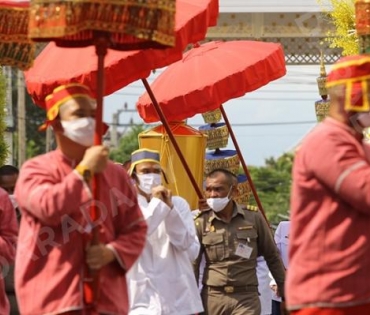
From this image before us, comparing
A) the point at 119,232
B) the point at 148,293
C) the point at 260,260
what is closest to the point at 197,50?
the point at 260,260

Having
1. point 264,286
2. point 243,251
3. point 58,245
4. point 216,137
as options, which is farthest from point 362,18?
point 216,137

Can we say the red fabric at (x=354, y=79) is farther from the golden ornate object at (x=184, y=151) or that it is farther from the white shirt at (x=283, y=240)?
the white shirt at (x=283, y=240)

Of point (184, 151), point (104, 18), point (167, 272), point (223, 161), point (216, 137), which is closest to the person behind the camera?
point (104, 18)

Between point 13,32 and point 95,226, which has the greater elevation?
point 13,32

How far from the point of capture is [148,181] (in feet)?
36.7

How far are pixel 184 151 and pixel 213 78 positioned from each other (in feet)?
3.37

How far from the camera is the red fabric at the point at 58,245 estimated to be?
8.00 meters

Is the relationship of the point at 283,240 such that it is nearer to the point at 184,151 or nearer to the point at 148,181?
the point at 184,151

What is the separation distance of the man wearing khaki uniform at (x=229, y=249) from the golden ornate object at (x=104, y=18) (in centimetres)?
402

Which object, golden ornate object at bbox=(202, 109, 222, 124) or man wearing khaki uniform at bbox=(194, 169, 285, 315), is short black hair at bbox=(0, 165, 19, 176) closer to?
man wearing khaki uniform at bbox=(194, 169, 285, 315)

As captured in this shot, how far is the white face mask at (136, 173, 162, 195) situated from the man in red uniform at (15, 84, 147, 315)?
9.39 feet

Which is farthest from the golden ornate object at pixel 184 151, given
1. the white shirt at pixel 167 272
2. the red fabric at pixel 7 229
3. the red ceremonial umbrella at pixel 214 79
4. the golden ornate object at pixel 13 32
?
the golden ornate object at pixel 13 32

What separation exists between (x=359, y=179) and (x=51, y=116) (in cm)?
178

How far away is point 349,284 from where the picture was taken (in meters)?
7.80
